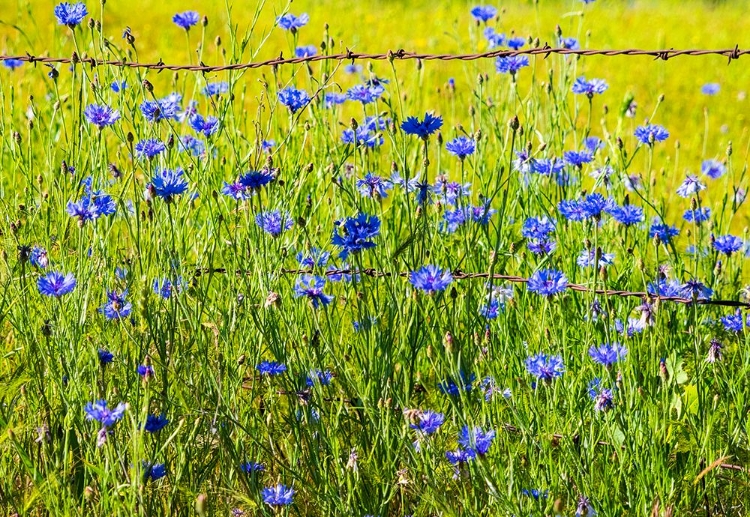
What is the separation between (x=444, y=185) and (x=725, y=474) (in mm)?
886

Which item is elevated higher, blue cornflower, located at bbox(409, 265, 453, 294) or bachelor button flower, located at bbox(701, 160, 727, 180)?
bachelor button flower, located at bbox(701, 160, 727, 180)

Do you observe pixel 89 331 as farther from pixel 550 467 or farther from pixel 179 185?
pixel 550 467

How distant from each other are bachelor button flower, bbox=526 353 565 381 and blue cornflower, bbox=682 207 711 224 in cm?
64

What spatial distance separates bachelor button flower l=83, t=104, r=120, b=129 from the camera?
1.99m

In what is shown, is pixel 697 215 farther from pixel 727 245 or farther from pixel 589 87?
pixel 589 87

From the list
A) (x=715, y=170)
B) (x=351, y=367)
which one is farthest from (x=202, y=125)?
(x=715, y=170)

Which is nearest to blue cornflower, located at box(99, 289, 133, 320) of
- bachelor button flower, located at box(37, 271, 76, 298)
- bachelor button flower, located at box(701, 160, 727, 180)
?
bachelor button flower, located at box(37, 271, 76, 298)

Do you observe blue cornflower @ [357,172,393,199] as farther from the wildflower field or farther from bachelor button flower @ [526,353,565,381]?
bachelor button flower @ [526,353,565,381]

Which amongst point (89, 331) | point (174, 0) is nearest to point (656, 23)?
point (174, 0)

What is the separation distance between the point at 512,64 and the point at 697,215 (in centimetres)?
68

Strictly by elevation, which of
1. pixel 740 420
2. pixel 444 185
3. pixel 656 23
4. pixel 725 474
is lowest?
pixel 725 474

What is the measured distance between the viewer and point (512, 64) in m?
2.64

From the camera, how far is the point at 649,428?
67.6 inches

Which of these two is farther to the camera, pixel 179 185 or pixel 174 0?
pixel 174 0
